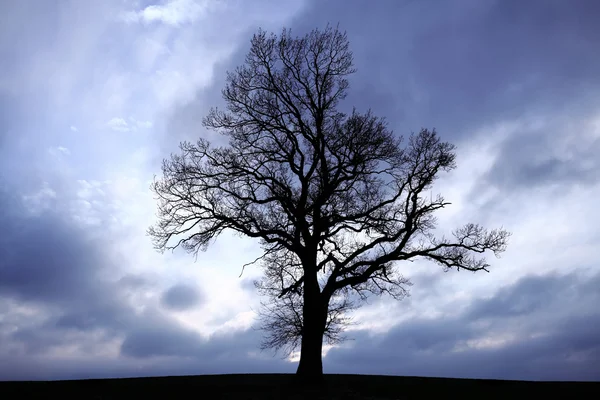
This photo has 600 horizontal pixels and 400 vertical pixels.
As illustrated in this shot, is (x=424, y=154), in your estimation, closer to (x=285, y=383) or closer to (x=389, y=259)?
(x=389, y=259)

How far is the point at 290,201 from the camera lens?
19922 mm

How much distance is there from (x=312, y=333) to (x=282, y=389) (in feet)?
7.89

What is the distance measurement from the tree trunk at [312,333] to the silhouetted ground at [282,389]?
63 centimetres

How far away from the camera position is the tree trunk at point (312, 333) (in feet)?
60.2

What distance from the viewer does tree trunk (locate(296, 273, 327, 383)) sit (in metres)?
18.3

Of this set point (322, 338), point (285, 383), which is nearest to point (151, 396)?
point (285, 383)

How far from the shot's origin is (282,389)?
17.4m

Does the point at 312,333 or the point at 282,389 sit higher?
the point at 312,333

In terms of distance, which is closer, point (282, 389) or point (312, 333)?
point (282, 389)

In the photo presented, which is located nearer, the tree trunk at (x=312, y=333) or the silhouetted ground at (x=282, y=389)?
the silhouetted ground at (x=282, y=389)

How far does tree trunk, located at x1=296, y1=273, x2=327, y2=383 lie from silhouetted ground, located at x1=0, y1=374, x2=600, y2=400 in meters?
0.63

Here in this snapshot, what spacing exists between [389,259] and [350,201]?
9.23ft

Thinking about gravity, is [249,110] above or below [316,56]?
below

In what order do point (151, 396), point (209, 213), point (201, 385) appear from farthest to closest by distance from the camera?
1. point (209, 213)
2. point (201, 385)
3. point (151, 396)
